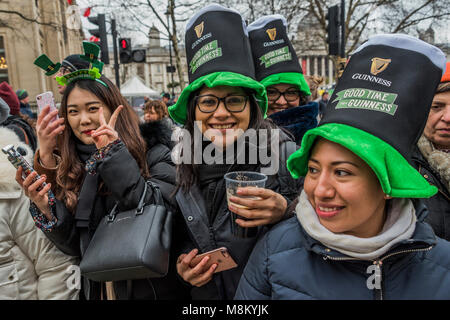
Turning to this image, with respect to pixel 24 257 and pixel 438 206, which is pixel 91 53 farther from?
pixel 438 206

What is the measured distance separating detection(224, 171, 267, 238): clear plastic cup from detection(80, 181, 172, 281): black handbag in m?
0.40

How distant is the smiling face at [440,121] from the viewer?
196 cm

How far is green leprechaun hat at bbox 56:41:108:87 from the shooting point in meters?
2.22

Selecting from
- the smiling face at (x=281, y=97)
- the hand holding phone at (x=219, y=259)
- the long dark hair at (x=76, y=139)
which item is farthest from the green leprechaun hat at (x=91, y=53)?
the hand holding phone at (x=219, y=259)

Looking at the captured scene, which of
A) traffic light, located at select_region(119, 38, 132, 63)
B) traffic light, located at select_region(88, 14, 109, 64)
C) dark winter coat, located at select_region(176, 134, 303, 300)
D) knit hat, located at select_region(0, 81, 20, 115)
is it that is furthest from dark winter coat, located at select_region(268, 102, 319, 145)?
traffic light, located at select_region(119, 38, 132, 63)

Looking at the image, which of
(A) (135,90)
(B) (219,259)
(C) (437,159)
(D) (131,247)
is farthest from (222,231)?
(A) (135,90)

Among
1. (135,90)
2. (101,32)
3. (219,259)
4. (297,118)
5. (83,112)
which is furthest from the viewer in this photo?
(135,90)

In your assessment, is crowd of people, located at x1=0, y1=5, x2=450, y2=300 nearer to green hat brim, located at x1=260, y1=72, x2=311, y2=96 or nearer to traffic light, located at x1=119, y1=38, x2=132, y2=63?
green hat brim, located at x1=260, y1=72, x2=311, y2=96

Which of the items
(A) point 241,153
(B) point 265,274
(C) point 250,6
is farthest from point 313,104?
(C) point 250,6

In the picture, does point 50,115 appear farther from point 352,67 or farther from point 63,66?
point 352,67

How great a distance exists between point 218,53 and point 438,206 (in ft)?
5.22

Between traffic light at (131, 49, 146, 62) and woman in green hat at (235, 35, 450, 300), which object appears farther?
traffic light at (131, 49, 146, 62)

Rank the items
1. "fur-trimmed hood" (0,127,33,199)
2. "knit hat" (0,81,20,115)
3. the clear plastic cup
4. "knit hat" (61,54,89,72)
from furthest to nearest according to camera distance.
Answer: "knit hat" (0,81,20,115) < "knit hat" (61,54,89,72) < "fur-trimmed hood" (0,127,33,199) < the clear plastic cup

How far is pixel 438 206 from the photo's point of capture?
1828 mm
